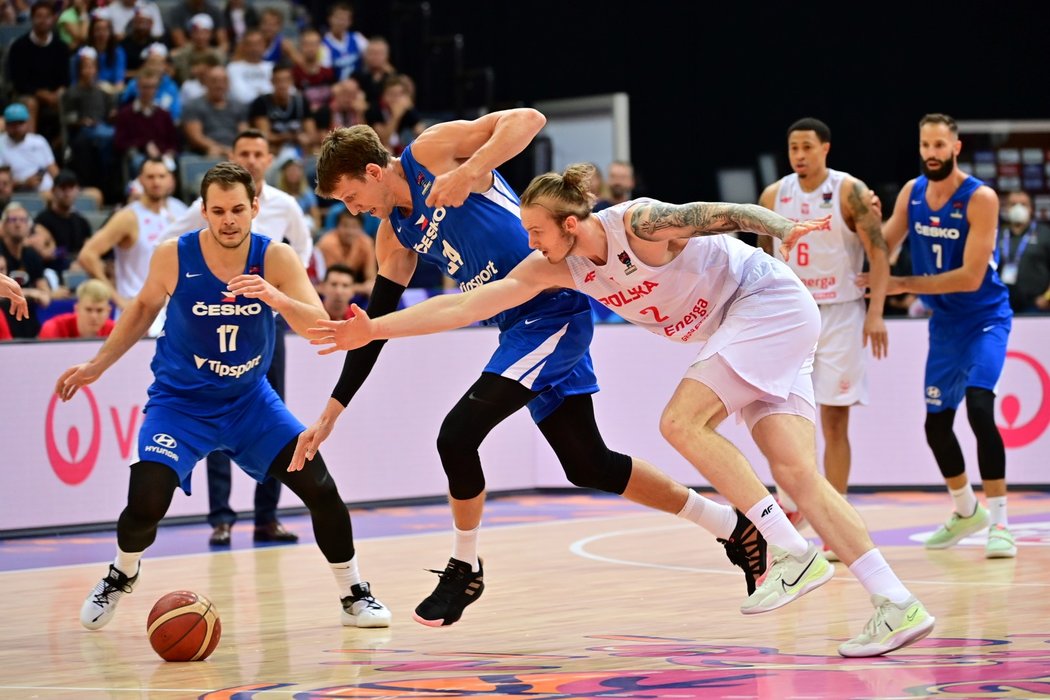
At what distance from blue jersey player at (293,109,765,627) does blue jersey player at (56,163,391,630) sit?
1.47 ft

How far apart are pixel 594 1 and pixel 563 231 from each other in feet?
43.1

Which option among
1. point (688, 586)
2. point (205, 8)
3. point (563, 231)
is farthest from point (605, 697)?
point (205, 8)

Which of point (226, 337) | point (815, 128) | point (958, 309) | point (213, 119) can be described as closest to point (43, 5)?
point (213, 119)

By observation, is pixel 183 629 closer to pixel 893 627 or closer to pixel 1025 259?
pixel 893 627

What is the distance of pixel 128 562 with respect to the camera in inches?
255

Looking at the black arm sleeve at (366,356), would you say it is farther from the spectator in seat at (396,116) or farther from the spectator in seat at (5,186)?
the spectator in seat at (396,116)

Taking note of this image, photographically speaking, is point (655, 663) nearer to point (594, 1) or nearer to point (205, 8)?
point (205, 8)

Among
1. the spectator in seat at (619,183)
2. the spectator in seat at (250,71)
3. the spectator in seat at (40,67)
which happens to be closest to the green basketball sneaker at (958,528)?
the spectator in seat at (619,183)

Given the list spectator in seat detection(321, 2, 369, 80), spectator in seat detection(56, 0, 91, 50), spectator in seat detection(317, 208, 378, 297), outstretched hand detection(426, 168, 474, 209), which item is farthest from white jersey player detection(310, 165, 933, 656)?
spectator in seat detection(321, 2, 369, 80)

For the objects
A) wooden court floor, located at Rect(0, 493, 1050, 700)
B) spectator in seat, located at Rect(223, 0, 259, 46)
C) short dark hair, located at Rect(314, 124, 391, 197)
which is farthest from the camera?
spectator in seat, located at Rect(223, 0, 259, 46)

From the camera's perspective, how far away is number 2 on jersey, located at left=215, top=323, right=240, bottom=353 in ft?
21.5

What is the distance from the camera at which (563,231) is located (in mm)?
5535

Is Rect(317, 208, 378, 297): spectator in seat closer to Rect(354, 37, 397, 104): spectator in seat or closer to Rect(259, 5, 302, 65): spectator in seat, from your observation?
Rect(354, 37, 397, 104): spectator in seat

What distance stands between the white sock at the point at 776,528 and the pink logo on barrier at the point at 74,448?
18.4ft
